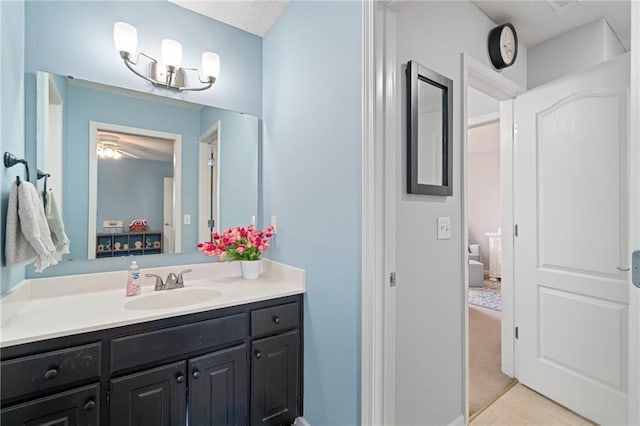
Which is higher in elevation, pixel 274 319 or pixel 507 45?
pixel 507 45

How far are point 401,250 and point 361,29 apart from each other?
102cm

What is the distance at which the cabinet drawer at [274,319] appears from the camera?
1.54 meters

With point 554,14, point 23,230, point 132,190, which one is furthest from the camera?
point 554,14

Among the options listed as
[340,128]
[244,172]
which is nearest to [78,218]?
[244,172]

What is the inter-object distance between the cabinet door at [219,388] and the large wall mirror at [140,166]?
0.76 meters

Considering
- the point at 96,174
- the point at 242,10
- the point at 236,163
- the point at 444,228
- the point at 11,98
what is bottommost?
the point at 444,228

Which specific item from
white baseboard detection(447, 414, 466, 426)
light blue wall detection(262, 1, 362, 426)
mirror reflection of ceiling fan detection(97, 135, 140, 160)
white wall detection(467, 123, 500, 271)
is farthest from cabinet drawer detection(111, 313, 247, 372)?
white wall detection(467, 123, 500, 271)

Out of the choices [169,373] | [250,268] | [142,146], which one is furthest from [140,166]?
[169,373]

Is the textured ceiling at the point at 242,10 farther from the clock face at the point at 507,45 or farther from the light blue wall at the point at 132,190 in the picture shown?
the clock face at the point at 507,45

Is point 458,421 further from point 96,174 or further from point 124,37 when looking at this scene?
point 124,37

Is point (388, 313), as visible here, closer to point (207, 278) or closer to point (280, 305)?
point (280, 305)

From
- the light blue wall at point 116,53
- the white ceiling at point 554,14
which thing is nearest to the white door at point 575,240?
the white ceiling at point 554,14

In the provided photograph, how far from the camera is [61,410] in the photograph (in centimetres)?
111

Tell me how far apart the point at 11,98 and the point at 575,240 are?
299 centimetres
